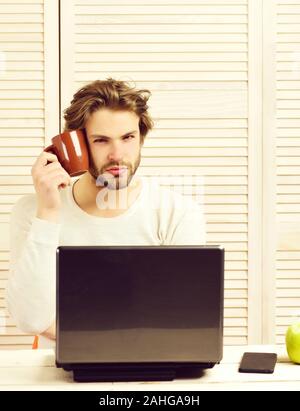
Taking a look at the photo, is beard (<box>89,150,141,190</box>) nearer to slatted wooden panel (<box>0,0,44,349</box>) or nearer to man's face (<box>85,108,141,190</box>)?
man's face (<box>85,108,141,190</box>)

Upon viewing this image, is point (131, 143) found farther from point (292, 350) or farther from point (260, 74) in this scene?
point (292, 350)

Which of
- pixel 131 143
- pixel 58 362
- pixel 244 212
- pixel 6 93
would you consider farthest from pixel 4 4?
pixel 58 362

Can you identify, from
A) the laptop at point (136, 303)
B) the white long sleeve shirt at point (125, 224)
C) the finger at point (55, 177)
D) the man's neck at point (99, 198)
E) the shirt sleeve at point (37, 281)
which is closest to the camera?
the laptop at point (136, 303)

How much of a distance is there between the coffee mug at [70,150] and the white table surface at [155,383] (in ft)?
1.94

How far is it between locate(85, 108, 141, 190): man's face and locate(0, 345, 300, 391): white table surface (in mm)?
875

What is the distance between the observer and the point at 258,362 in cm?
144

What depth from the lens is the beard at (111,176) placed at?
7.36 feet

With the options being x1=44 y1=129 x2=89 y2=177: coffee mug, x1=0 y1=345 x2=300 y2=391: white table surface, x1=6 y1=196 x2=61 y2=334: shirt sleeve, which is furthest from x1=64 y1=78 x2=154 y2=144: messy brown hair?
x1=0 y1=345 x2=300 y2=391: white table surface

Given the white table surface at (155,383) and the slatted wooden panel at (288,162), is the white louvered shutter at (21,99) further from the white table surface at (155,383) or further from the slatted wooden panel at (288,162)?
the white table surface at (155,383)

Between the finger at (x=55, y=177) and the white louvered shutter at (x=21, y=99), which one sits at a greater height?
the white louvered shutter at (x=21, y=99)

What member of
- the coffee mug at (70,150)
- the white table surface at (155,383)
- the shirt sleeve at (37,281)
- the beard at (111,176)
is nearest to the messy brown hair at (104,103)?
the beard at (111,176)

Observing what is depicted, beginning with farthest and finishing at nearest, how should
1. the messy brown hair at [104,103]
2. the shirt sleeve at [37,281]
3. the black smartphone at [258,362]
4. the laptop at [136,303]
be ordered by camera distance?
the messy brown hair at [104,103] < the shirt sleeve at [37,281] < the black smartphone at [258,362] < the laptop at [136,303]

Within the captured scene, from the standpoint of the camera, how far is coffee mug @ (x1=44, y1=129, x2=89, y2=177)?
1.91 meters

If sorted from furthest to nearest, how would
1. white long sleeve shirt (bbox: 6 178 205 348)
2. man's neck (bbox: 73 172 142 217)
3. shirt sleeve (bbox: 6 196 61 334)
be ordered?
man's neck (bbox: 73 172 142 217) → white long sleeve shirt (bbox: 6 178 205 348) → shirt sleeve (bbox: 6 196 61 334)
